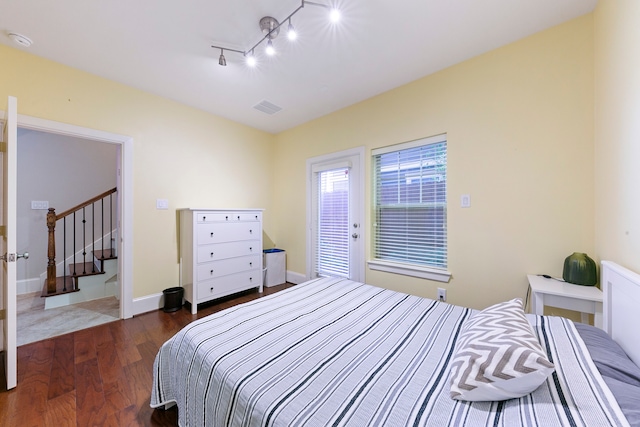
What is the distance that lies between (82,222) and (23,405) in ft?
11.2

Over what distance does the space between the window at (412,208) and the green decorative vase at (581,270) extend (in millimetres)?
846

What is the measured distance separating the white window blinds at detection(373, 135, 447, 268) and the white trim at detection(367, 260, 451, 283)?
0.06m

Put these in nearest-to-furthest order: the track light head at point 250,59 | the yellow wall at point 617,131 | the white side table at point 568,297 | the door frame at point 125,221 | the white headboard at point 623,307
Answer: the white headboard at point 623,307, the yellow wall at point 617,131, the white side table at point 568,297, the track light head at point 250,59, the door frame at point 125,221

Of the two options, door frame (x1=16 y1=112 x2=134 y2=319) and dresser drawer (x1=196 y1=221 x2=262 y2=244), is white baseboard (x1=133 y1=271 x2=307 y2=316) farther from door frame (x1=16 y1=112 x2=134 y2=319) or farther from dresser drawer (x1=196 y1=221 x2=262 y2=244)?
dresser drawer (x1=196 y1=221 x2=262 y2=244)

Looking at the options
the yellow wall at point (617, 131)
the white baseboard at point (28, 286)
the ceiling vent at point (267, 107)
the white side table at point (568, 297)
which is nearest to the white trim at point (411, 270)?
the white side table at point (568, 297)

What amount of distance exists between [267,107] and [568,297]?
11.1 ft

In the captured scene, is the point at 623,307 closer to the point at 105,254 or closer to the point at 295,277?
the point at 295,277

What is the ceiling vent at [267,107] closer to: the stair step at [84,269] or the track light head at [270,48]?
the track light head at [270,48]

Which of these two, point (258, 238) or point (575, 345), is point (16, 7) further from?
point (575, 345)

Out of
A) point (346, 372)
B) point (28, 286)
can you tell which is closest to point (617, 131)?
point (346, 372)

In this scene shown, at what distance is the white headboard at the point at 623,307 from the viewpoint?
986 millimetres

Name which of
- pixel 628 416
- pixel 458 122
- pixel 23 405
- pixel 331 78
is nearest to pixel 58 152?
pixel 23 405

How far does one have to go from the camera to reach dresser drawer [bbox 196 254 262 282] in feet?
9.50

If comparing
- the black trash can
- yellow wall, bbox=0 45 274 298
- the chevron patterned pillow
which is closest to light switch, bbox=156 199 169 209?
yellow wall, bbox=0 45 274 298
